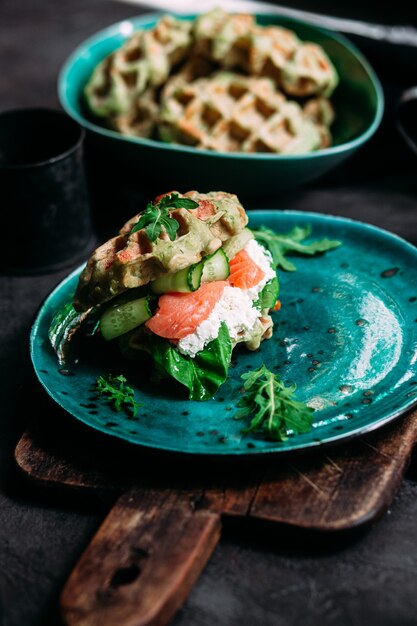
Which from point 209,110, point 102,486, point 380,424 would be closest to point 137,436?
point 102,486

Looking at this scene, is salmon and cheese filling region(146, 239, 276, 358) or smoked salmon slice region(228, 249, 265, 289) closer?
salmon and cheese filling region(146, 239, 276, 358)

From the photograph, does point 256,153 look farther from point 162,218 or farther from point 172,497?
point 172,497

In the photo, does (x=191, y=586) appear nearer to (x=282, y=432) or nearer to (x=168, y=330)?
(x=282, y=432)

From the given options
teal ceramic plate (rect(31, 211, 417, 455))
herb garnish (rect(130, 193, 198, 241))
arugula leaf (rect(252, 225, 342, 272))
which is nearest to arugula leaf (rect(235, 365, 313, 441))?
teal ceramic plate (rect(31, 211, 417, 455))

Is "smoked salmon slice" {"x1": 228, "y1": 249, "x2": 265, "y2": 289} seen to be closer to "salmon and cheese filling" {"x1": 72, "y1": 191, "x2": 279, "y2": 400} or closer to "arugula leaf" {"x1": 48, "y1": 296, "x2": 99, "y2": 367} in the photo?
"salmon and cheese filling" {"x1": 72, "y1": 191, "x2": 279, "y2": 400}

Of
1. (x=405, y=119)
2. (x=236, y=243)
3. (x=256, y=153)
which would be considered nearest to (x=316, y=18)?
(x=405, y=119)

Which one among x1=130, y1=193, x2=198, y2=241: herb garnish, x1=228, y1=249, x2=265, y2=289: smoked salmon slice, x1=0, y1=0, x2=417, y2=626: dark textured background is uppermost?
x1=130, y1=193, x2=198, y2=241: herb garnish
